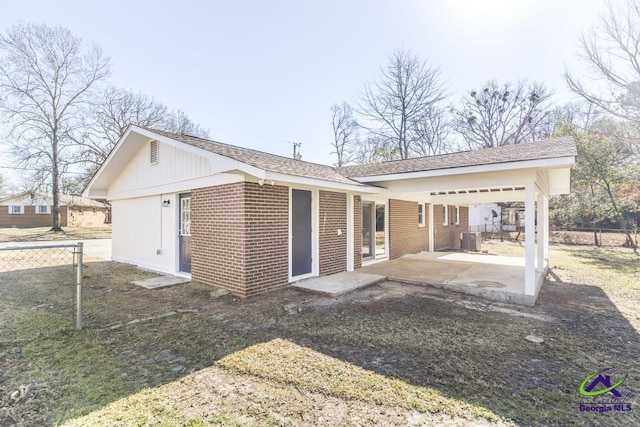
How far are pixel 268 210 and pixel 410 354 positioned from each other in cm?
411

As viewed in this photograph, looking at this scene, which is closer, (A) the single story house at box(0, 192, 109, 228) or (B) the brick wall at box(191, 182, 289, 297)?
(B) the brick wall at box(191, 182, 289, 297)

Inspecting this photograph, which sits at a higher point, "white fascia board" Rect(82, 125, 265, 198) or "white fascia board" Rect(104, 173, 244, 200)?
"white fascia board" Rect(82, 125, 265, 198)

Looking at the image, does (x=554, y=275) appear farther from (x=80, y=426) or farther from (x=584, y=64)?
(x=584, y=64)

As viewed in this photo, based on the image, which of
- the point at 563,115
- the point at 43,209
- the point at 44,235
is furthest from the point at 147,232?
the point at 43,209

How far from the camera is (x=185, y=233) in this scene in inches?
327

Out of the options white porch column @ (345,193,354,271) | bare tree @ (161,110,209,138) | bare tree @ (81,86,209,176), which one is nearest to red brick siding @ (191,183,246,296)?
white porch column @ (345,193,354,271)

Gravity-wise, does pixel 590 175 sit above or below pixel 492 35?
below

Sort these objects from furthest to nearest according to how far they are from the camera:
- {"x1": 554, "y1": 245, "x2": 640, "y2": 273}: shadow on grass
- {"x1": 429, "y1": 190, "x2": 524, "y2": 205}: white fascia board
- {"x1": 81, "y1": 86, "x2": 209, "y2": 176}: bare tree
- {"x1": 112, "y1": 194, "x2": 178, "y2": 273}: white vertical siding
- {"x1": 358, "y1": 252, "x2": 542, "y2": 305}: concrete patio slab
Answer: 1. {"x1": 81, "y1": 86, "x2": 209, "y2": 176}: bare tree
2. {"x1": 429, "y1": 190, "x2": 524, "y2": 205}: white fascia board
3. {"x1": 554, "y1": 245, "x2": 640, "y2": 273}: shadow on grass
4. {"x1": 112, "y1": 194, "x2": 178, "y2": 273}: white vertical siding
5. {"x1": 358, "y1": 252, "x2": 542, "y2": 305}: concrete patio slab

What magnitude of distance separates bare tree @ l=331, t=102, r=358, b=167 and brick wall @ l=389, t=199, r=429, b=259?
16.0m

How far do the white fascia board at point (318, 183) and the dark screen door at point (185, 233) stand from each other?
305cm

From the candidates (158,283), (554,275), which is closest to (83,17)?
(158,283)

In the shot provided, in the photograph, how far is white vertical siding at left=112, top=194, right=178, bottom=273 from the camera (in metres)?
8.66

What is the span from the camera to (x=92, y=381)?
3.13m

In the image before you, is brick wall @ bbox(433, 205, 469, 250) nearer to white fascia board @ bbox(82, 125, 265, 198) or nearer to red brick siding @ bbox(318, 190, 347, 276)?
red brick siding @ bbox(318, 190, 347, 276)
